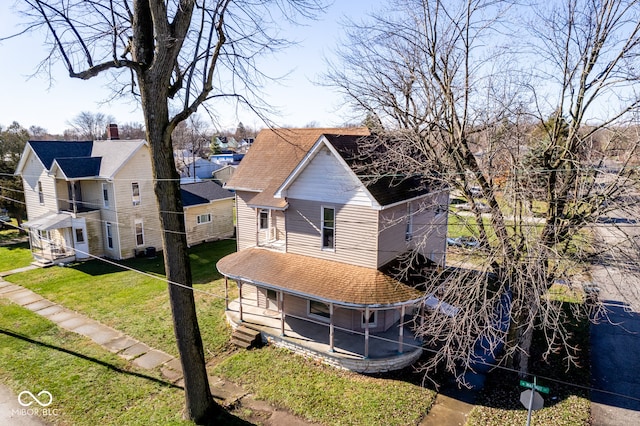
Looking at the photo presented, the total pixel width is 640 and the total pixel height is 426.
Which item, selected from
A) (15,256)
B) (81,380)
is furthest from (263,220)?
(15,256)

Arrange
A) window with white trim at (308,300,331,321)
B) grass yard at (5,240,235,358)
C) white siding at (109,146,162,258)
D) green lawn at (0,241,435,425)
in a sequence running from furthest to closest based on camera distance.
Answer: white siding at (109,146,162,258) → grass yard at (5,240,235,358) → window with white trim at (308,300,331,321) → green lawn at (0,241,435,425)

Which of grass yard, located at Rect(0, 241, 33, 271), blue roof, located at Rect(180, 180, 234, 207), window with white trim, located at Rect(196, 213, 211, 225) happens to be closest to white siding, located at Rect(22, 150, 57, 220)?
grass yard, located at Rect(0, 241, 33, 271)

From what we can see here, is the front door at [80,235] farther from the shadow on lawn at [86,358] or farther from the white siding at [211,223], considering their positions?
the shadow on lawn at [86,358]

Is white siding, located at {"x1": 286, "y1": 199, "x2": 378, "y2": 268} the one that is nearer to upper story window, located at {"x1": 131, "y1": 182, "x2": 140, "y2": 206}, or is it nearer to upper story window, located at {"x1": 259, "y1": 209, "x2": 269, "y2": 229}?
upper story window, located at {"x1": 259, "y1": 209, "x2": 269, "y2": 229}

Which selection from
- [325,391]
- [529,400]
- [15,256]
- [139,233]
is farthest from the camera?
[15,256]

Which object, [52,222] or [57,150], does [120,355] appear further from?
[57,150]

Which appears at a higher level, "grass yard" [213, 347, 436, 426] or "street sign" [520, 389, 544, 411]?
"street sign" [520, 389, 544, 411]

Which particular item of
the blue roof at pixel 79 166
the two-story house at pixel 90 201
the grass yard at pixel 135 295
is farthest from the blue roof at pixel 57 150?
the grass yard at pixel 135 295
